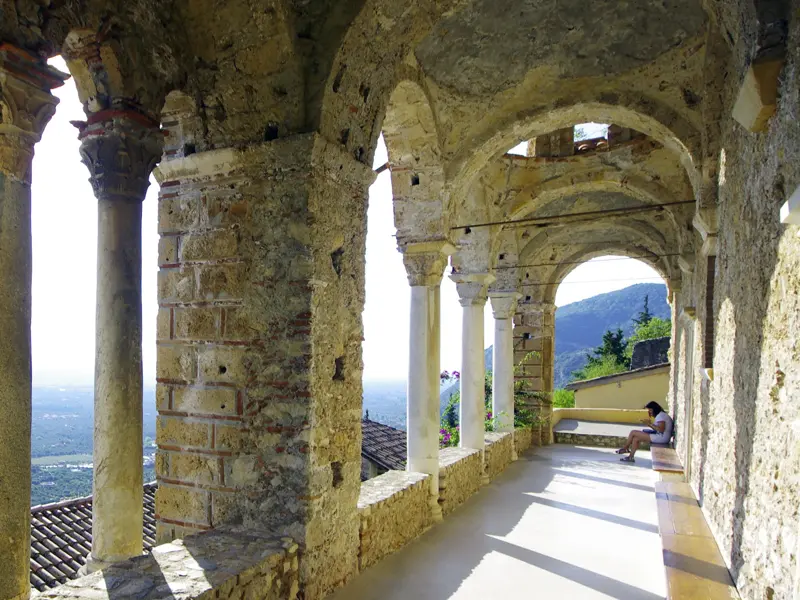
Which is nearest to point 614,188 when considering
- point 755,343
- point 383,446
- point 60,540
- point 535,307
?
point 535,307

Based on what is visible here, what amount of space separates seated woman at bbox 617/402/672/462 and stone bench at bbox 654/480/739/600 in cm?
461

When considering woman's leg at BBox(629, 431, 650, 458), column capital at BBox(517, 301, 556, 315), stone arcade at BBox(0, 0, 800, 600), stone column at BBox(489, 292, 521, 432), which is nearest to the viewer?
stone arcade at BBox(0, 0, 800, 600)

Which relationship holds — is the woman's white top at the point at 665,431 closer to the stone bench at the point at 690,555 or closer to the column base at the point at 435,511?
the stone bench at the point at 690,555

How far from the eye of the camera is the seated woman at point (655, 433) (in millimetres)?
10508

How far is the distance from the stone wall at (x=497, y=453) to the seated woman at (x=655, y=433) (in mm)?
2422

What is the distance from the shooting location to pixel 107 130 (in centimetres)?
347

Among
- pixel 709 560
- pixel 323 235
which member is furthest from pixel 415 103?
pixel 709 560

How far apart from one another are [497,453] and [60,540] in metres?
6.55

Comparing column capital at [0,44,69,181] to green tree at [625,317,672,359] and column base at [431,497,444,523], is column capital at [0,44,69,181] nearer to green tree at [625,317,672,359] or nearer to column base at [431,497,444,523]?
column base at [431,497,444,523]

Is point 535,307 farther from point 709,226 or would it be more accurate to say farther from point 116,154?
point 116,154

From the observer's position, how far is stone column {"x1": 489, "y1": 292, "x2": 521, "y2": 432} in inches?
437

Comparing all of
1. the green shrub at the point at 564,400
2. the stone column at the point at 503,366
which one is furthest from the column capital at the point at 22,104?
the green shrub at the point at 564,400

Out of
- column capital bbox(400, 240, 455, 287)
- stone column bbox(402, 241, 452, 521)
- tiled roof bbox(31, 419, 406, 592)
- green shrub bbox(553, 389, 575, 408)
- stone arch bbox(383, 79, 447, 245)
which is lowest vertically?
green shrub bbox(553, 389, 575, 408)

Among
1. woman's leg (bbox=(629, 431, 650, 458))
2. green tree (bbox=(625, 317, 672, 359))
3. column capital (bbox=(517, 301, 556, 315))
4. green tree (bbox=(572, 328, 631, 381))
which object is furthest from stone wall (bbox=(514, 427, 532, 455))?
green tree (bbox=(625, 317, 672, 359))
